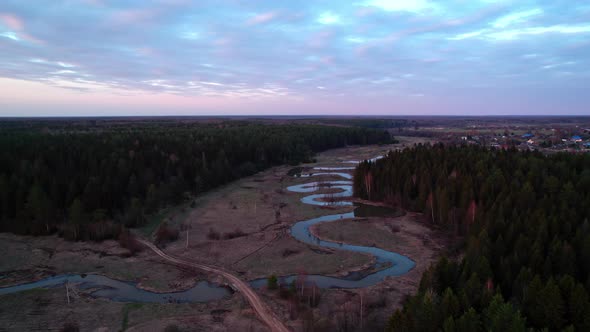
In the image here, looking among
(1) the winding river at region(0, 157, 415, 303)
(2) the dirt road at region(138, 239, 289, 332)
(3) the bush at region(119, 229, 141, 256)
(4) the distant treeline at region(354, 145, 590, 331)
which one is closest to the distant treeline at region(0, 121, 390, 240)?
(3) the bush at region(119, 229, 141, 256)

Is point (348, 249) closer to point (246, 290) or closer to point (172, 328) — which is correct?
point (246, 290)

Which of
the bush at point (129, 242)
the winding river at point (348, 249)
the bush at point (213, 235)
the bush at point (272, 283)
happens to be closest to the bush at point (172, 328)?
the bush at point (272, 283)

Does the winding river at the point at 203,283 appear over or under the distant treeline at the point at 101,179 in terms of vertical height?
under

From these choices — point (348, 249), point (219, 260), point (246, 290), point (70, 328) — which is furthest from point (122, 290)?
point (348, 249)

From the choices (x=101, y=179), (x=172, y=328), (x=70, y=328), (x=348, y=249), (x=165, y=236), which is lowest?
(x=348, y=249)

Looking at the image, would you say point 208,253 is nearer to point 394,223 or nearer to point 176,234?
point 176,234

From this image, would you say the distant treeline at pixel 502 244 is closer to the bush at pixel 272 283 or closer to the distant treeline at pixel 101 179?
the bush at pixel 272 283
